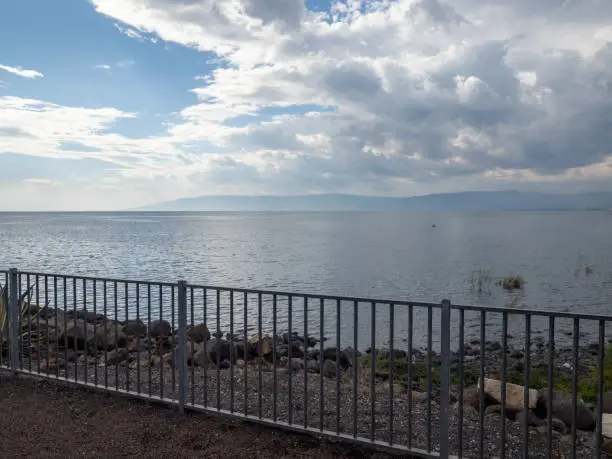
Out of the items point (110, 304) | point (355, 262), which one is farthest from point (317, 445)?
point (355, 262)

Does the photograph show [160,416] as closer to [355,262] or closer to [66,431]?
[66,431]

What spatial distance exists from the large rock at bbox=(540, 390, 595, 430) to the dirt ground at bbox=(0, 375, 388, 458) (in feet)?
12.5

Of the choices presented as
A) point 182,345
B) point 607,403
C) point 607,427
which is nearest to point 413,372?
point 607,403

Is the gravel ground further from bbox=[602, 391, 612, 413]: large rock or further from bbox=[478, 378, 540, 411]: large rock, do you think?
bbox=[602, 391, 612, 413]: large rock

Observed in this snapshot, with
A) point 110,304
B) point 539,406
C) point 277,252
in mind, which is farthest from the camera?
point 277,252

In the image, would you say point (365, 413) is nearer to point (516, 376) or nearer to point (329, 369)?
point (329, 369)

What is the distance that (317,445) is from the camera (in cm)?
526

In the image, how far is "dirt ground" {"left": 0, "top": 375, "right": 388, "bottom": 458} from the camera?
16.7 ft

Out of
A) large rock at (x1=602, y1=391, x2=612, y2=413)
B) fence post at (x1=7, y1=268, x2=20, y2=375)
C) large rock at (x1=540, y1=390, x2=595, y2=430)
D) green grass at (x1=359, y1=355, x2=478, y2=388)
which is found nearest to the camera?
fence post at (x1=7, y1=268, x2=20, y2=375)

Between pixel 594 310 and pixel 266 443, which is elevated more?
pixel 266 443

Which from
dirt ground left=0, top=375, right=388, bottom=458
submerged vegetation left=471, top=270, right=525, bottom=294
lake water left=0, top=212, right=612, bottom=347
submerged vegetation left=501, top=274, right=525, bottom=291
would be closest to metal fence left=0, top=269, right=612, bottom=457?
dirt ground left=0, top=375, right=388, bottom=458

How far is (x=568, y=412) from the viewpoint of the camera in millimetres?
7688

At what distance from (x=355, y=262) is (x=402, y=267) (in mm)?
5288

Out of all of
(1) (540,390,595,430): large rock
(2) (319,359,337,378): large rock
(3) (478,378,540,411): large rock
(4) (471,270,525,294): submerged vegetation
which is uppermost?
(3) (478,378,540,411): large rock
